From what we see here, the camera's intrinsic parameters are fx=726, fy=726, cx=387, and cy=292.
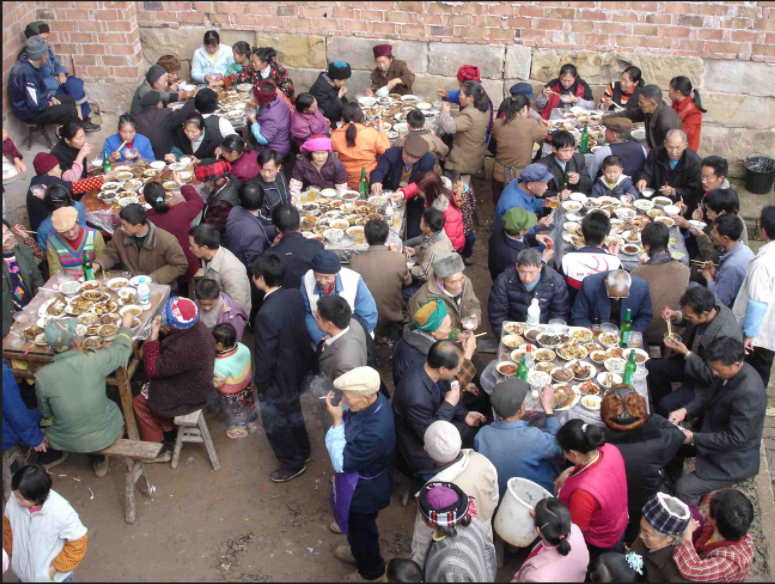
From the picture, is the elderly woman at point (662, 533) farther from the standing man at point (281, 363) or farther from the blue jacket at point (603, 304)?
the standing man at point (281, 363)

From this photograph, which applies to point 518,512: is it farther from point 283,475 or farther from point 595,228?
point 595,228

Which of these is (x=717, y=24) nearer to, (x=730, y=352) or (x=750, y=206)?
(x=750, y=206)

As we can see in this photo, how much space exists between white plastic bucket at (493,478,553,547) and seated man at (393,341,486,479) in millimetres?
866

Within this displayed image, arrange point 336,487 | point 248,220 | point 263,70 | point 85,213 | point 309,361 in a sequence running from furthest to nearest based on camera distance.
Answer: point 263,70
point 85,213
point 248,220
point 309,361
point 336,487

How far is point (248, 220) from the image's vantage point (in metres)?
7.97

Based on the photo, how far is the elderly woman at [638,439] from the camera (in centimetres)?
528

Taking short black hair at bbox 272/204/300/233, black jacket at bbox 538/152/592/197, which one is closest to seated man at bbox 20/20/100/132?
short black hair at bbox 272/204/300/233

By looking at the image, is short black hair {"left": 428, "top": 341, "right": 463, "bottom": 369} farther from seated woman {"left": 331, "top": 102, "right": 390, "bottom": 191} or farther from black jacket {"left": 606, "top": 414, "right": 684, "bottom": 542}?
seated woman {"left": 331, "top": 102, "right": 390, "bottom": 191}

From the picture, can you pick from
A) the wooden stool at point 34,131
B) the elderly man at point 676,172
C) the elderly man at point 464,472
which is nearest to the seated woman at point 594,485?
the elderly man at point 464,472

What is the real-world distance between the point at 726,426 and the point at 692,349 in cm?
109

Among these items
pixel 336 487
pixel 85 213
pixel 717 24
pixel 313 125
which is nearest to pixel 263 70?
pixel 313 125

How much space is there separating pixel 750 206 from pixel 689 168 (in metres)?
3.73

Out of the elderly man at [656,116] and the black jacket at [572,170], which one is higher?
the elderly man at [656,116]

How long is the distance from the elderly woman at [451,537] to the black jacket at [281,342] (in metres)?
2.29
